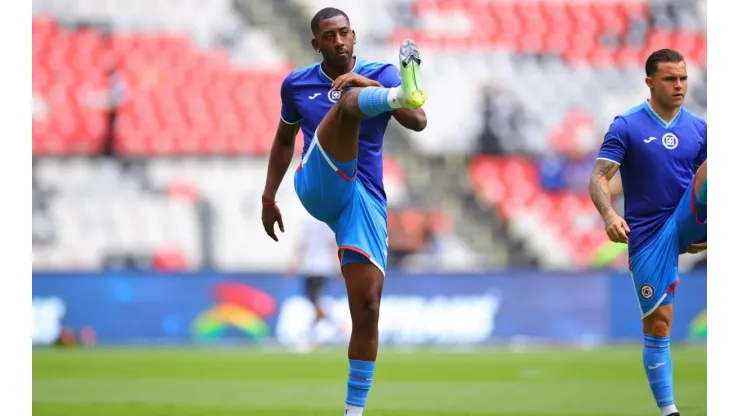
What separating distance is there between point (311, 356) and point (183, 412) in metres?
5.92

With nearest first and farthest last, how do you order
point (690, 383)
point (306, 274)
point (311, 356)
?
point (690, 383)
point (311, 356)
point (306, 274)

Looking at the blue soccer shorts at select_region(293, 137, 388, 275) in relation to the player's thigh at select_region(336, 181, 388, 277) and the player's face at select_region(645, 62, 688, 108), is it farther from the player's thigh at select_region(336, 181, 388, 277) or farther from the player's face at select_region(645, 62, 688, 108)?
the player's face at select_region(645, 62, 688, 108)

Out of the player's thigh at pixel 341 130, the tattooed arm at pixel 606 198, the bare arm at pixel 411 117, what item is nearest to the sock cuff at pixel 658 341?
the tattooed arm at pixel 606 198

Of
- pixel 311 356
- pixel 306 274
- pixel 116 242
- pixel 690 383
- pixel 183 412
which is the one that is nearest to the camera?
pixel 183 412

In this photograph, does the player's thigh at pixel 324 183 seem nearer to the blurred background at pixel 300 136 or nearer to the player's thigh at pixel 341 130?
the player's thigh at pixel 341 130

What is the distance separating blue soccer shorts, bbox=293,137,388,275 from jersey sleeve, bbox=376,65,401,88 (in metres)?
0.56

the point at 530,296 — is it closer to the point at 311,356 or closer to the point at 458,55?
the point at 311,356

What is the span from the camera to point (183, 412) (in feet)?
26.4

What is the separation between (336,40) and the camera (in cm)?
648

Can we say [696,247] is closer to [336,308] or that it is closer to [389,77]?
[389,77]

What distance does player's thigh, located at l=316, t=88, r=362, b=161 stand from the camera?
608 centimetres

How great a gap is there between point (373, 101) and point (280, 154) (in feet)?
4.26

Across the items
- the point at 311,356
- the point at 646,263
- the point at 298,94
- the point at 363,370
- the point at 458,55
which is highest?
the point at 458,55

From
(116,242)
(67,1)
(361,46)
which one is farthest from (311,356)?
(67,1)
